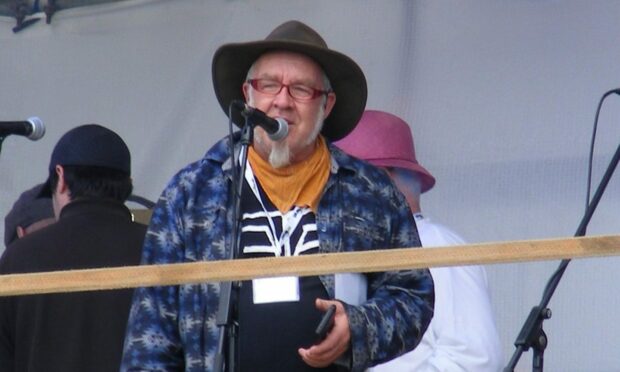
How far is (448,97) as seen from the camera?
4492mm

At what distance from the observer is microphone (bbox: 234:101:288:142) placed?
2.90 m

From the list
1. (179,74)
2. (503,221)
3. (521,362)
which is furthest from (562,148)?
(179,74)

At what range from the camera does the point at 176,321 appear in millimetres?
2992

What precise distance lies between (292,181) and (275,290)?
0.26 meters

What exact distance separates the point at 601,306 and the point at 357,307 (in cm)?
146

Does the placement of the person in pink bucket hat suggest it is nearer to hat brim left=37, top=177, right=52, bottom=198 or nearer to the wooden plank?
hat brim left=37, top=177, right=52, bottom=198

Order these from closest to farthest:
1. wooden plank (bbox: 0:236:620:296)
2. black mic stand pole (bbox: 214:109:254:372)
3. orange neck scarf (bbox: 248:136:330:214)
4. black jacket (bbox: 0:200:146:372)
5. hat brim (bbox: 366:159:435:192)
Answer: wooden plank (bbox: 0:236:620:296) < black mic stand pole (bbox: 214:109:254:372) < orange neck scarf (bbox: 248:136:330:214) < black jacket (bbox: 0:200:146:372) < hat brim (bbox: 366:159:435:192)

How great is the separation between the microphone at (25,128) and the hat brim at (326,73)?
0.41 meters

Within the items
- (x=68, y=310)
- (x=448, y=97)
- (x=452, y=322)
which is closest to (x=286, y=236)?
(x=68, y=310)

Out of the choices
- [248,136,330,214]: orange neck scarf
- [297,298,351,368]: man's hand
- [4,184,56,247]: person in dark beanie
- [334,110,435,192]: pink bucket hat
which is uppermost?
[334,110,435,192]: pink bucket hat

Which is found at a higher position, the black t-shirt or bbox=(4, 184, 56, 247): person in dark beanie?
bbox=(4, 184, 56, 247): person in dark beanie

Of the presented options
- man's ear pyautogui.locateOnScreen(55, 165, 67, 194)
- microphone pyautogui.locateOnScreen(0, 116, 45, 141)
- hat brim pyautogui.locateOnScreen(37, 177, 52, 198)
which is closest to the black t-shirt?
microphone pyautogui.locateOnScreen(0, 116, 45, 141)

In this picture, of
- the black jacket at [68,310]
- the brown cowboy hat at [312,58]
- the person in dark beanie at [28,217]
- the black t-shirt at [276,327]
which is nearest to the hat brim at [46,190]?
the black jacket at [68,310]

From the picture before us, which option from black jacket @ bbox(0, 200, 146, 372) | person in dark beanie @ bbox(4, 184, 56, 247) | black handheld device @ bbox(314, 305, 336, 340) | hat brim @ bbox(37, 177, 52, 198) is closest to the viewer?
black handheld device @ bbox(314, 305, 336, 340)
